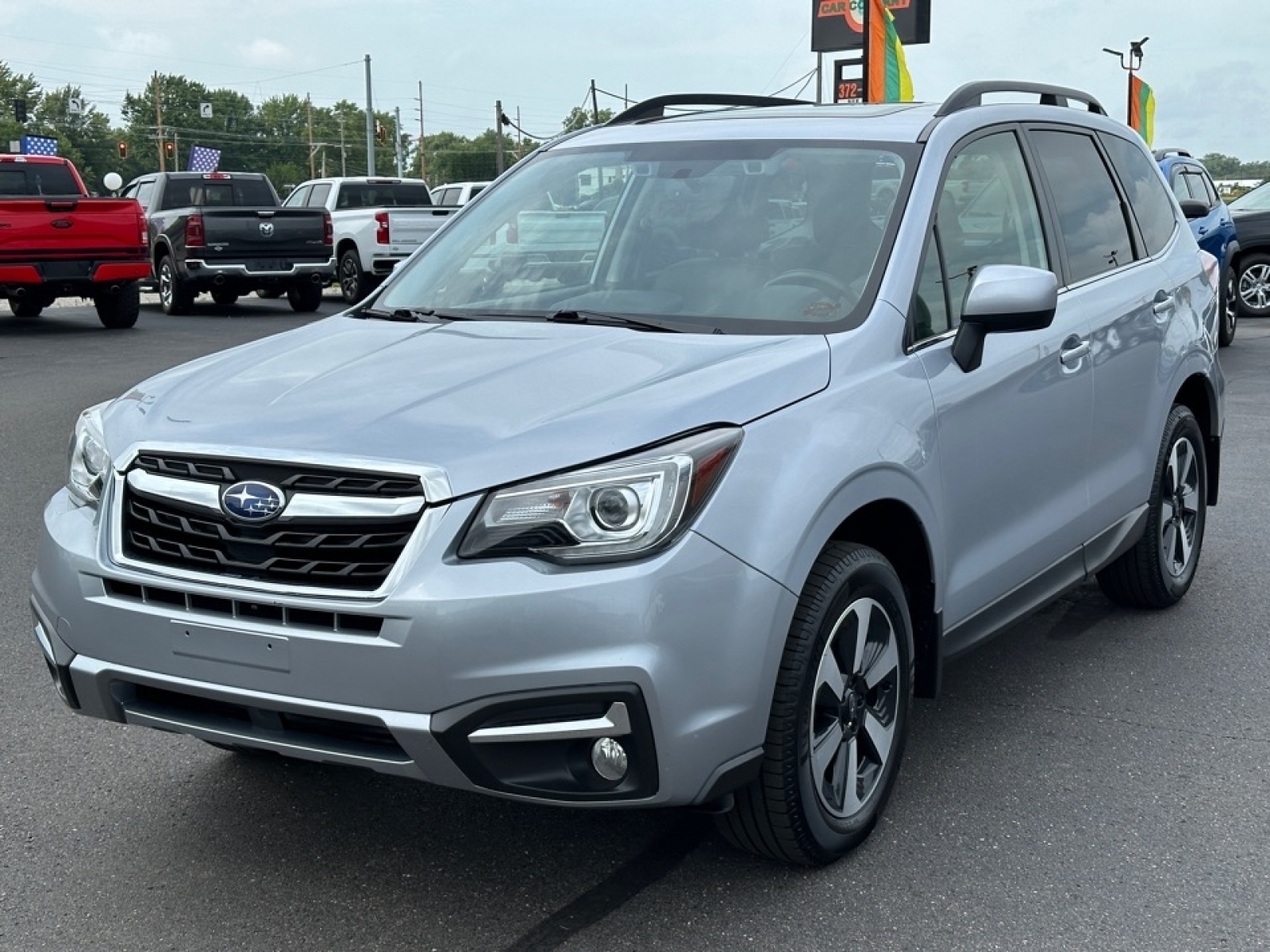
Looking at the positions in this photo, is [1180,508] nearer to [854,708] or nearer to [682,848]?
[854,708]

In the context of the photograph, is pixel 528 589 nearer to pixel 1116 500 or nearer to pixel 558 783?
pixel 558 783

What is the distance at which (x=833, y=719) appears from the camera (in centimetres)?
360

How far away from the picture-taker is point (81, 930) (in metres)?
3.37

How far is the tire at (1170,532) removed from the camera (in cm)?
560

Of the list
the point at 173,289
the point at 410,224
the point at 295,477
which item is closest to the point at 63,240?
the point at 173,289

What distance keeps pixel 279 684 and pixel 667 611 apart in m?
0.80

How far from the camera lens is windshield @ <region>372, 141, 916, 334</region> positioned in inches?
160

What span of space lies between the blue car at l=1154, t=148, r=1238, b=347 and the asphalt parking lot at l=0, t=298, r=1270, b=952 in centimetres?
1143

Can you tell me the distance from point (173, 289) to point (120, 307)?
2556 millimetres

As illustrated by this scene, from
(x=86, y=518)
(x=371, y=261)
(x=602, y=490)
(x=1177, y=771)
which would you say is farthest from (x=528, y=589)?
(x=371, y=261)

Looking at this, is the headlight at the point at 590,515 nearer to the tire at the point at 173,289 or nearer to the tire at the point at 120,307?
the tire at the point at 120,307

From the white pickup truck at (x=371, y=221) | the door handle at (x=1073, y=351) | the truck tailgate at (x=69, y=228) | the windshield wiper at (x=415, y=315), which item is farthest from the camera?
the white pickup truck at (x=371, y=221)

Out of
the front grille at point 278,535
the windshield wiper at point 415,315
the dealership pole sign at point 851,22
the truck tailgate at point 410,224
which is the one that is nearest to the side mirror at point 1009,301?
the windshield wiper at point 415,315

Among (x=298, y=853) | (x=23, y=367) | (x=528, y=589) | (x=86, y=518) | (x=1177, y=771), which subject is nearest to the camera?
(x=528, y=589)
